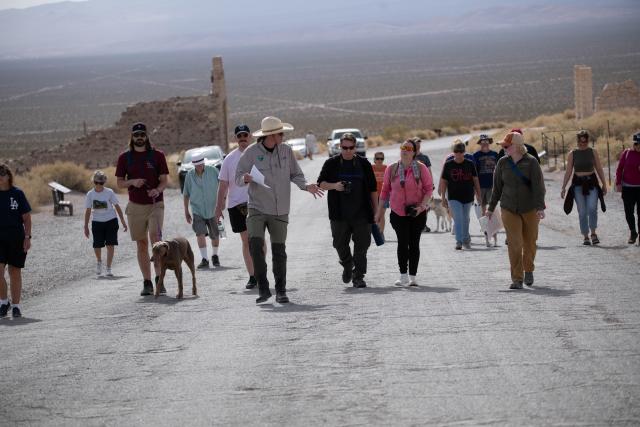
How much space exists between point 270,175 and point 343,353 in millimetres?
3392

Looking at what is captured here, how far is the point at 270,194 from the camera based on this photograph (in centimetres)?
1212

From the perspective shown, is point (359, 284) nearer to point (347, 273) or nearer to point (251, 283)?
point (347, 273)

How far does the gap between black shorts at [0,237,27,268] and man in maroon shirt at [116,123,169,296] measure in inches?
51.7

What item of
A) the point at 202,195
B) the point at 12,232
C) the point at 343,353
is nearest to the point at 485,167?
the point at 202,195

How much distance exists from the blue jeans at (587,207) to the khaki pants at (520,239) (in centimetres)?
467

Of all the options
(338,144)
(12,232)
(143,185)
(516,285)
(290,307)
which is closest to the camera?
(290,307)

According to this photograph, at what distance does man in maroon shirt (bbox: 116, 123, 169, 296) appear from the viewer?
13.4 meters

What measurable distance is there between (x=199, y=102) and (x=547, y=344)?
161 ft

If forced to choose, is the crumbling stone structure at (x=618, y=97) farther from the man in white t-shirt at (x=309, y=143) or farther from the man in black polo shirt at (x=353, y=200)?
the man in black polo shirt at (x=353, y=200)

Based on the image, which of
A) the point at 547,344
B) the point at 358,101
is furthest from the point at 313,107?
the point at 547,344

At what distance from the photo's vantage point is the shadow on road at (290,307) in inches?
456

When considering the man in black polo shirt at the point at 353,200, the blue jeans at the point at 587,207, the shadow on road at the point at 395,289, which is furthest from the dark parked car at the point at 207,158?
the shadow on road at the point at 395,289

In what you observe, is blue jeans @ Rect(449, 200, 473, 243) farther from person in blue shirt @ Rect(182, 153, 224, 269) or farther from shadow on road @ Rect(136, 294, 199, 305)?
shadow on road @ Rect(136, 294, 199, 305)

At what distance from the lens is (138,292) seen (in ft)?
46.8
